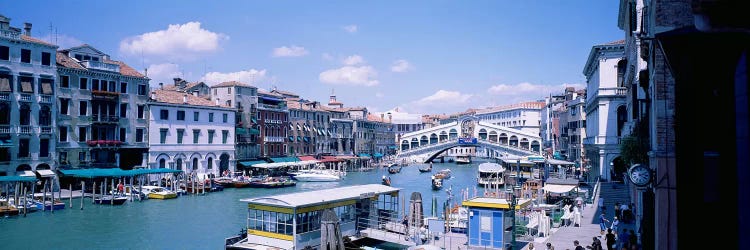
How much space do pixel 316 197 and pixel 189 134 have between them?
81.6ft

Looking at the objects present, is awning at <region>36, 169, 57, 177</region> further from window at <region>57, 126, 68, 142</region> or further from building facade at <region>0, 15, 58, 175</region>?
window at <region>57, 126, 68, 142</region>

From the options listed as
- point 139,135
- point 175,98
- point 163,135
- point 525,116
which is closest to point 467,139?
point 525,116

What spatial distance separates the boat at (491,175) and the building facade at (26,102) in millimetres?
23975

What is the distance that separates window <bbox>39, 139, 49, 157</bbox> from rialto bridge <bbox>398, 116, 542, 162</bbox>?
4370 cm

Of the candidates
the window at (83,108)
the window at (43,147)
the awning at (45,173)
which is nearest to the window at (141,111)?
the window at (83,108)

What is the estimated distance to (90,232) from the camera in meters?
20.8

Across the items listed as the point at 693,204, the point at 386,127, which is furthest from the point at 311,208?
the point at 386,127

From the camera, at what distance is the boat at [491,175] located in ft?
110

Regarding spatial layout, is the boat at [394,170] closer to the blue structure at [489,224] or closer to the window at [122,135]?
the window at [122,135]

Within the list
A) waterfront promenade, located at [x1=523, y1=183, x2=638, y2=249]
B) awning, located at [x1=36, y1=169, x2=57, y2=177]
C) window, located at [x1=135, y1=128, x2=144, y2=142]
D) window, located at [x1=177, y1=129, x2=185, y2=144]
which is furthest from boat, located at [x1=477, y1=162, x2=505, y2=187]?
awning, located at [x1=36, y1=169, x2=57, y2=177]

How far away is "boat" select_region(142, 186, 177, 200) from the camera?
3059cm

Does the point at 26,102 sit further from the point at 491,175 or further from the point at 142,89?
the point at 491,175

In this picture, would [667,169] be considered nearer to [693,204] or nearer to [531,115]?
[693,204]

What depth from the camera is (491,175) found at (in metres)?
37.0
